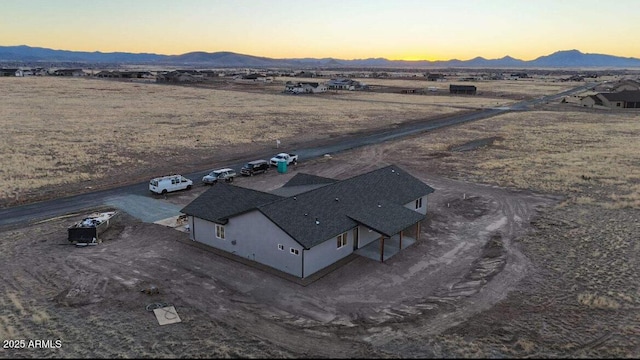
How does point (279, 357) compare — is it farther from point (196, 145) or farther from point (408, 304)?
point (196, 145)

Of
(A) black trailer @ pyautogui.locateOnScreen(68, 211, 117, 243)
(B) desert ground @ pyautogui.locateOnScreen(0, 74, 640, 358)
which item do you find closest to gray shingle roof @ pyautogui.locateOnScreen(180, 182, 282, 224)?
(B) desert ground @ pyautogui.locateOnScreen(0, 74, 640, 358)

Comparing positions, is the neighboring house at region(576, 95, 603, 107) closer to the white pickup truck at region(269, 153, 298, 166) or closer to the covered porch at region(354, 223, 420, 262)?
the white pickup truck at region(269, 153, 298, 166)

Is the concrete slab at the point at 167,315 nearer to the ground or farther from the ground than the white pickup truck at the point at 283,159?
nearer to the ground

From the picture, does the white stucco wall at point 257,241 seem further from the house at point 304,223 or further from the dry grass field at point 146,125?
the dry grass field at point 146,125

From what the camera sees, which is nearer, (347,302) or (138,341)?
(138,341)

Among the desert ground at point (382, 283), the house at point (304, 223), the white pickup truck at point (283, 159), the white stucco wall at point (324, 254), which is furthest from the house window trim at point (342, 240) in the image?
the white pickup truck at point (283, 159)

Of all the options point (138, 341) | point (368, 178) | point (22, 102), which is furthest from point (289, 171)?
point (22, 102)

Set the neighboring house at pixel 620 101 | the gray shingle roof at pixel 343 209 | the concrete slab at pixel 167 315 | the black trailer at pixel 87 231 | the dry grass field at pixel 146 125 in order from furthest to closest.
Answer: the neighboring house at pixel 620 101
the dry grass field at pixel 146 125
the black trailer at pixel 87 231
the gray shingle roof at pixel 343 209
the concrete slab at pixel 167 315
